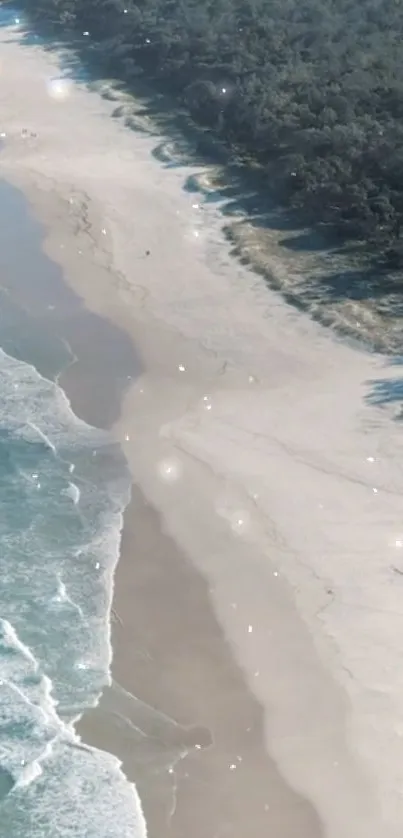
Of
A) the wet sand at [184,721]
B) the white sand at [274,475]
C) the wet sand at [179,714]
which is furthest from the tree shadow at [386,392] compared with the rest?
the wet sand at [184,721]

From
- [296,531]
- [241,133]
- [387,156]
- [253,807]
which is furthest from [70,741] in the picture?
[241,133]

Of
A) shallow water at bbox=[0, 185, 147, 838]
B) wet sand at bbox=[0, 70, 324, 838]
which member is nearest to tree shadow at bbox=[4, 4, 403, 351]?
shallow water at bbox=[0, 185, 147, 838]

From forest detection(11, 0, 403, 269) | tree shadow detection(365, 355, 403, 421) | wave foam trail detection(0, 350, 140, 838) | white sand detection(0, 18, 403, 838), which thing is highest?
forest detection(11, 0, 403, 269)

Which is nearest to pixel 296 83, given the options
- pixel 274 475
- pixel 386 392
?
pixel 386 392

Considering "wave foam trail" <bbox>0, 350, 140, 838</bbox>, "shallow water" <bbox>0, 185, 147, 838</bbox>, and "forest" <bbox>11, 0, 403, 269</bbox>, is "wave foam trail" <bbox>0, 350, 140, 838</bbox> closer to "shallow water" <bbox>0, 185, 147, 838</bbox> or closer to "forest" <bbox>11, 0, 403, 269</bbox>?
"shallow water" <bbox>0, 185, 147, 838</bbox>

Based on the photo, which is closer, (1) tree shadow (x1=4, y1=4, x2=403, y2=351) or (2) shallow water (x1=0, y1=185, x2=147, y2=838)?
(2) shallow water (x1=0, y1=185, x2=147, y2=838)

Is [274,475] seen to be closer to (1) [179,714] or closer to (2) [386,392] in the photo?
(2) [386,392]

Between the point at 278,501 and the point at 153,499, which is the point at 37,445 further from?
the point at 278,501
